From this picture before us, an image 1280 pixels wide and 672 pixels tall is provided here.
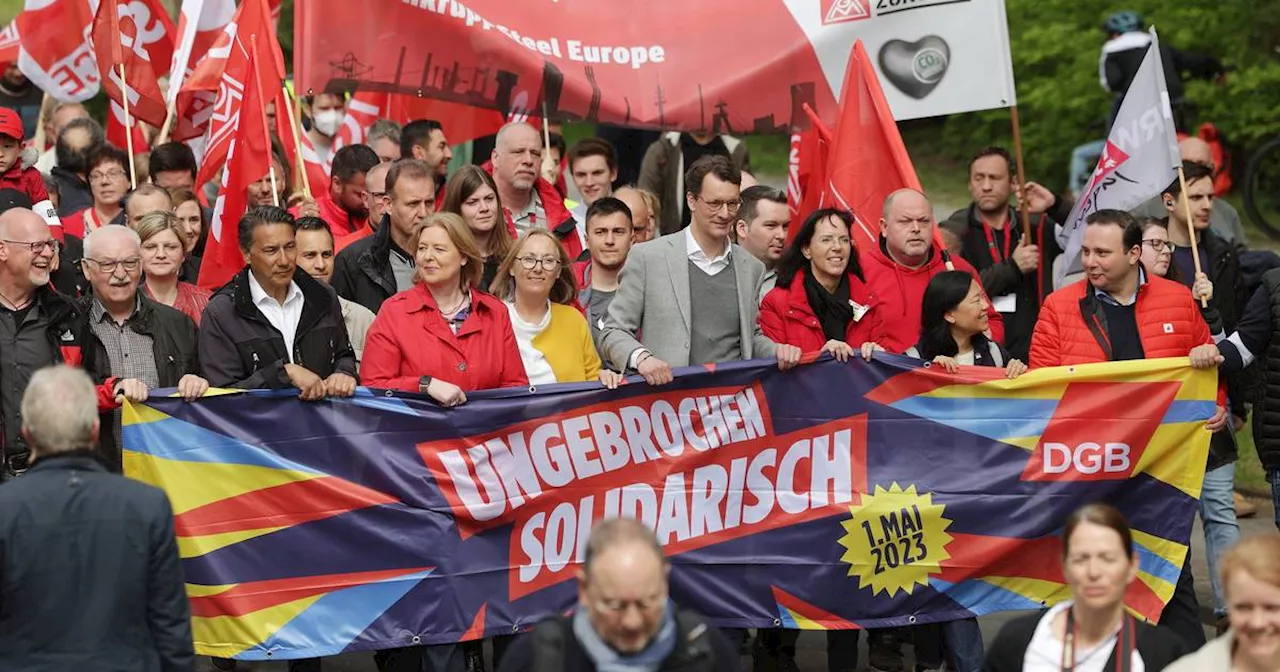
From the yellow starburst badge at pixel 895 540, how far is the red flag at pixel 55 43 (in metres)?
6.10

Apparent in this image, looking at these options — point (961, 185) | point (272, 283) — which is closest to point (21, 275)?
point (272, 283)

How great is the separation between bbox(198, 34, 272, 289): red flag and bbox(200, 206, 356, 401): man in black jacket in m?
1.03

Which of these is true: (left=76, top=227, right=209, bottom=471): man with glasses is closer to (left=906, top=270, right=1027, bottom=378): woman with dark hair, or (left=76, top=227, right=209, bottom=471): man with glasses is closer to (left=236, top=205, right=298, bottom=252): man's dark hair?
(left=236, top=205, right=298, bottom=252): man's dark hair

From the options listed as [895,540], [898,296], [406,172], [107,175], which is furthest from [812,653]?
[107,175]

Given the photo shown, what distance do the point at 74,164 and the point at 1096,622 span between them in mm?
7827

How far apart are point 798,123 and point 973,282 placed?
239cm

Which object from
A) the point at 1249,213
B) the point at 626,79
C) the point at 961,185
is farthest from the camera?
the point at 961,185

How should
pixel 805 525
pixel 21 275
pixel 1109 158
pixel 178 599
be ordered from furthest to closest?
pixel 1109 158 < pixel 805 525 < pixel 21 275 < pixel 178 599

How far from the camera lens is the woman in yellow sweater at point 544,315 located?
8570 millimetres

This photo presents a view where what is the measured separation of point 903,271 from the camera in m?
9.17

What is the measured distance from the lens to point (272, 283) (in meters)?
8.42

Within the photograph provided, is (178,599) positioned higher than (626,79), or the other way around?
(626,79)

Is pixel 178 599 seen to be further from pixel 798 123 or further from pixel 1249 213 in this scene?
pixel 1249 213

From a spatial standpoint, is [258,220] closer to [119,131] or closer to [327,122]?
[119,131]
